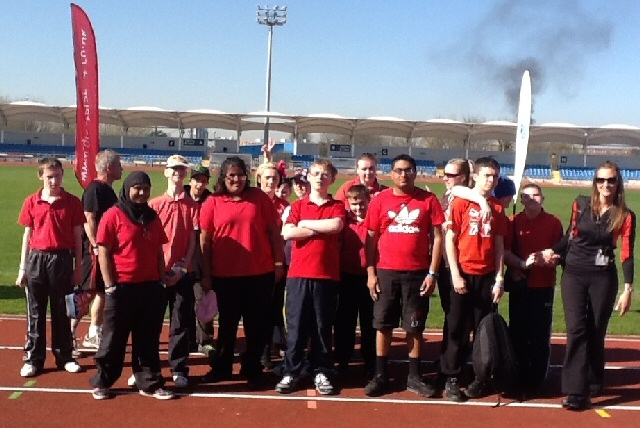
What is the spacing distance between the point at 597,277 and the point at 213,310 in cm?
313

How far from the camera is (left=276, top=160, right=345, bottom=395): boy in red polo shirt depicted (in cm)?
562

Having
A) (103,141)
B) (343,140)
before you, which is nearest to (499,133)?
(343,140)

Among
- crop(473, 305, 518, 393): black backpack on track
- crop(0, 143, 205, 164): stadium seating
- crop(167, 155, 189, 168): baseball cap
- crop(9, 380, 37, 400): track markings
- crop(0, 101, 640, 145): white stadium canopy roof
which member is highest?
crop(0, 101, 640, 145): white stadium canopy roof

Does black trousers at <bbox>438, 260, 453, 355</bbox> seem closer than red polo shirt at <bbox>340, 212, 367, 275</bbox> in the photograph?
Yes

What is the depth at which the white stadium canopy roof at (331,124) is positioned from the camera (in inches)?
2184

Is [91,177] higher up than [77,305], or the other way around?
[91,177]

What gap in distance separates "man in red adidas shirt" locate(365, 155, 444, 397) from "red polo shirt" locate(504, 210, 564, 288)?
2.74 feet

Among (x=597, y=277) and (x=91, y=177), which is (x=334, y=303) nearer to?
(x=597, y=277)

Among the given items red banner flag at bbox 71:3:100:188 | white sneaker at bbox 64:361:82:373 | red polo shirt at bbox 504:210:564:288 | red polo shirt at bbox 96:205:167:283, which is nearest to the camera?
red polo shirt at bbox 96:205:167:283

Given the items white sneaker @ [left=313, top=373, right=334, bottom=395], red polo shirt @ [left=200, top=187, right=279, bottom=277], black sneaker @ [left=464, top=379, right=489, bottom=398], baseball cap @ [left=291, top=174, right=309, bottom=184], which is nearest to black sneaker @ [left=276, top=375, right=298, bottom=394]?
white sneaker @ [left=313, top=373, right=334, bottom=395]

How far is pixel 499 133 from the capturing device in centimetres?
5822

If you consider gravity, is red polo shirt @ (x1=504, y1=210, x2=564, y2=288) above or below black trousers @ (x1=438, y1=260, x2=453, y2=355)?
above

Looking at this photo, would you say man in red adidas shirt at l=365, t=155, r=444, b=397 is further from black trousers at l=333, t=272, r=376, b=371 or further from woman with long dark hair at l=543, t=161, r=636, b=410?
woman with long dark hair at l=543, t=161, r=636, b=410

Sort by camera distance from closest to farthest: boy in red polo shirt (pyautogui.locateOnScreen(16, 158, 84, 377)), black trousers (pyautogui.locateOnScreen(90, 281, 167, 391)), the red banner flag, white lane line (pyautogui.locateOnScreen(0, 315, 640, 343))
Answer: black trousers (pyautogui.locateOnScreen(90, 281, 167, 391)) → boy in red polo shirt (pyautogui.locateOnScreen(16, 158, 84, 377)) → the red banner flag → white lane line (pyautogui.locateOnScreen(0, 315, 640, 343))
